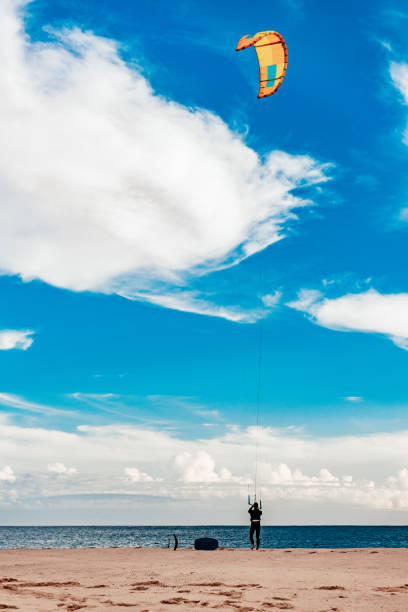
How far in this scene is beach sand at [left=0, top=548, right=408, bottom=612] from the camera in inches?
429

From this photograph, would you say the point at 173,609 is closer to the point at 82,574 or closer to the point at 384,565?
the point at 82,574

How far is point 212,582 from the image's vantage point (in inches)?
557

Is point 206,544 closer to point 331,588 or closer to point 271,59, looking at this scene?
point 331,588

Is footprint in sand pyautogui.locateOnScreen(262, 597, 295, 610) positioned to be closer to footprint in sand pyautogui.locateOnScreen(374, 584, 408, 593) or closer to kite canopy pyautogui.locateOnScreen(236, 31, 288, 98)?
footprint in sand pyautogui.locateOnScreen(374, 584, 408, 593)

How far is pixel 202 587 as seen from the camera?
13.4 m

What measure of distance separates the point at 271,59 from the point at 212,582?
1920 cm

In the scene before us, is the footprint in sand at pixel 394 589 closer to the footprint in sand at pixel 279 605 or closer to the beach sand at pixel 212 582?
the beach sand at pixel 212 582

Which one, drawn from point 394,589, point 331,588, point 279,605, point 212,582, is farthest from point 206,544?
point 279,605

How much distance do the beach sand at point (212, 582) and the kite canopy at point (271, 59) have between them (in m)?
17.1

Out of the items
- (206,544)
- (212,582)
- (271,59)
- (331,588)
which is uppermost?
(271,59)

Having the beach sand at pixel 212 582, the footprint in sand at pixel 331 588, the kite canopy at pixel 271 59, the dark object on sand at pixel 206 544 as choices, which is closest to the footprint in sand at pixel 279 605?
the beach sand at pixel 212 582

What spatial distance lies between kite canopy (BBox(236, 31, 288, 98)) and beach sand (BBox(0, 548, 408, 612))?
56.0ft

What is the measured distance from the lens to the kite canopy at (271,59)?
71.9 ft

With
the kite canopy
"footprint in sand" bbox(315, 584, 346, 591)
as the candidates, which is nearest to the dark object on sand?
"footprint in sand" bbox(315, 584, 346, 591)
